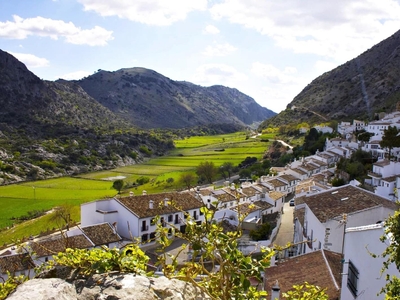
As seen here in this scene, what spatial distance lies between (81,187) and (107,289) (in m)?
58.9

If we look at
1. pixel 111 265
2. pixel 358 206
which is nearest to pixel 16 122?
pixel 358 206

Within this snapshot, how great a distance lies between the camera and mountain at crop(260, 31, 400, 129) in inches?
3455

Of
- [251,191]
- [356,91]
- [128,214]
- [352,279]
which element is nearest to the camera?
[352,279]

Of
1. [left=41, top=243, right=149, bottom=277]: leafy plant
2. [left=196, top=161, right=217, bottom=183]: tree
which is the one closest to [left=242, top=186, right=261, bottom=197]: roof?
[left=196, top=161, right=217, bottom=183]: tree

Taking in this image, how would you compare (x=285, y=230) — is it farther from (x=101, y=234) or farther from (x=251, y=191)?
(x=101, y=234)

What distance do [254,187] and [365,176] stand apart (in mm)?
11368

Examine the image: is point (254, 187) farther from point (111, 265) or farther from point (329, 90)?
point (329, 90)

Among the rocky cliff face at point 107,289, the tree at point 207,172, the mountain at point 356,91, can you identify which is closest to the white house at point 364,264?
the rocky cliff face at point 107,289

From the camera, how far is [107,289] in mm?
3305

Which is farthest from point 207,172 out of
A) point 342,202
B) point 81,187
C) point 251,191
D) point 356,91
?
point 356,91

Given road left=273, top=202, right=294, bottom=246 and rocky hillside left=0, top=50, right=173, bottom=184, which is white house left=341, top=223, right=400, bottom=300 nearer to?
road left=273, top=202, right=294, bottom=246

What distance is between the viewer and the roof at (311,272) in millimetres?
12867

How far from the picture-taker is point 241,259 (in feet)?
12.1

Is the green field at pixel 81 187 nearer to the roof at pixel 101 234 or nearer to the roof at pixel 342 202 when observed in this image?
the roof at pixel 101 234
